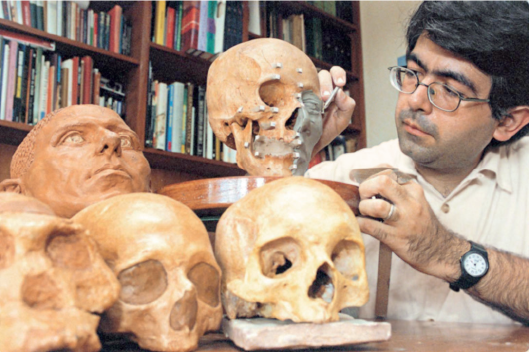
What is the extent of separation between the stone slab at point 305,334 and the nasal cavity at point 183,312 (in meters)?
0.07

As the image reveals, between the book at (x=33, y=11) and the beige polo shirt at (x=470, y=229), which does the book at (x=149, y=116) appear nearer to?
the book at (x=33, y=11)

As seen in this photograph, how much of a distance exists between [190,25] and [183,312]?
2.05m

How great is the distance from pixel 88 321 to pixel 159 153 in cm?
183

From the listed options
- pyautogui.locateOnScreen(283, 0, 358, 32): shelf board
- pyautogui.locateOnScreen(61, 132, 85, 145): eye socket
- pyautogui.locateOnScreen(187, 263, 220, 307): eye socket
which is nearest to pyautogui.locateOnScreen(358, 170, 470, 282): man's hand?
pyautogui.locateOnScreen(187, 263, 220, 307): eye socket

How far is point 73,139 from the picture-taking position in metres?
0.89

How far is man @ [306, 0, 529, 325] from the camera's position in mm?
1125

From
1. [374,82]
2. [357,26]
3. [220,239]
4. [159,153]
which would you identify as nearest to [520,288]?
[220,239]

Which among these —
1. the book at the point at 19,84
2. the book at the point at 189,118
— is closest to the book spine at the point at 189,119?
the book at the point at 189,118

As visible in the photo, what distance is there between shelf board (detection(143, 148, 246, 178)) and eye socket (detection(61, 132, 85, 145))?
1.32 meters

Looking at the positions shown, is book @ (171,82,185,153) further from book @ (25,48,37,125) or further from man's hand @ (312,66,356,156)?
man's hand @ (312,66,356,156)

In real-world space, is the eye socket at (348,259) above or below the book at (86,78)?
below

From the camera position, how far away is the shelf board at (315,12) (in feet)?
9.89

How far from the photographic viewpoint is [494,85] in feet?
4.97

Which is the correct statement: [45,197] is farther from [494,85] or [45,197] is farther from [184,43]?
[184,43]
